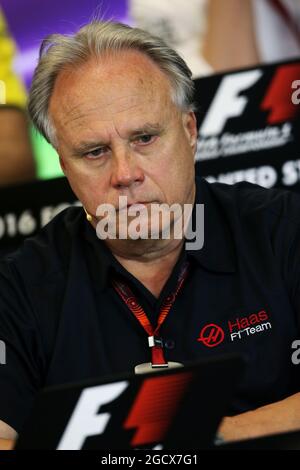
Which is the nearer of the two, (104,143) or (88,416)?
(88,416)

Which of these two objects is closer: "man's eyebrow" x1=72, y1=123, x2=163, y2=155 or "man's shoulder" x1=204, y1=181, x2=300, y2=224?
"man's eyebrow" x1=72, y1=123, x2=163, y2=155

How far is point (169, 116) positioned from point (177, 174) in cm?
13

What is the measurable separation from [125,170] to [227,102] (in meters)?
1.35

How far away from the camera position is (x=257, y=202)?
2.17 metres

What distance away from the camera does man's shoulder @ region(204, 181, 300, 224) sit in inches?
83.3

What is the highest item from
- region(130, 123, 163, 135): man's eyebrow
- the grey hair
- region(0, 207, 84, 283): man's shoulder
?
the grey hair

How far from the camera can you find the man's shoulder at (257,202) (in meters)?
2.12

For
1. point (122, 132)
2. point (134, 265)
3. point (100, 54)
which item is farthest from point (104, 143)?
point (134, 265)

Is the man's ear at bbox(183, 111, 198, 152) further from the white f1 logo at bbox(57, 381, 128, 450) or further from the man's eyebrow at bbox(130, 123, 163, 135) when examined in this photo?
the white f1 logo at bbox(57, 381, 128, 450)

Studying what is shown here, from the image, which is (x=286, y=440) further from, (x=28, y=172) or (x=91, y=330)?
(x=28, y=172)

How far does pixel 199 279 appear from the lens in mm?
2061

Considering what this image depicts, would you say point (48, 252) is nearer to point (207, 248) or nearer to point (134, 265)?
point (134, 265)

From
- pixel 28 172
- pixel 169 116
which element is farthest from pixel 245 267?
pixel 28 172

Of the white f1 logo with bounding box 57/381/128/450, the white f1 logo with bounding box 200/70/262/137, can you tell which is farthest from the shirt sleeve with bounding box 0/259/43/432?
the white f1 logo with bounding box 200/70/262/137
